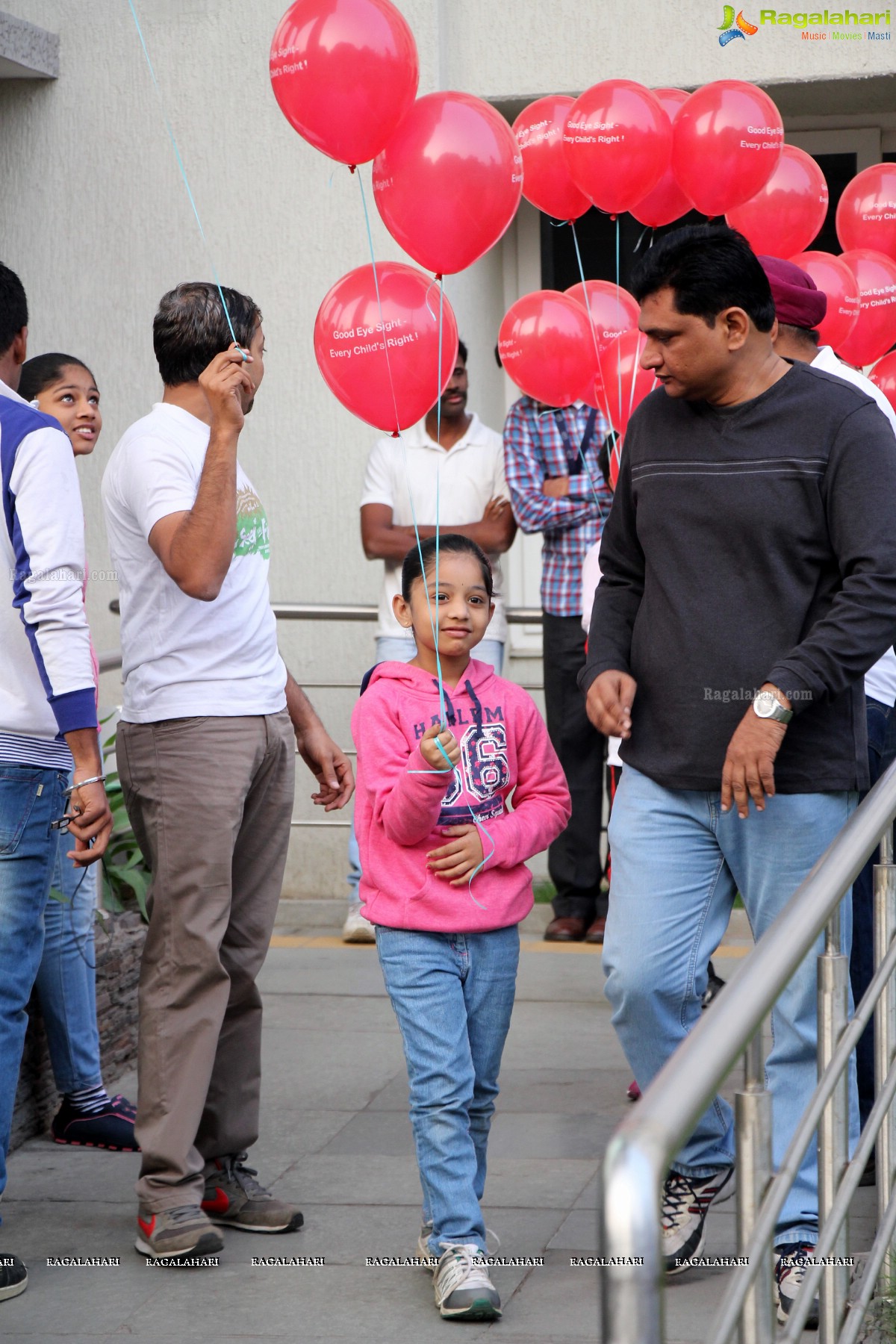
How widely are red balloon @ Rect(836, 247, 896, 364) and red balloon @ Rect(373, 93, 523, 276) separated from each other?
156 cm

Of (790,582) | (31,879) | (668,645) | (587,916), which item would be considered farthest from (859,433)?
(587,916)

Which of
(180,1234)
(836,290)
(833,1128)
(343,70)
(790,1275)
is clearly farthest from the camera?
(836,290)

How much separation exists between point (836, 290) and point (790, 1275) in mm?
2970

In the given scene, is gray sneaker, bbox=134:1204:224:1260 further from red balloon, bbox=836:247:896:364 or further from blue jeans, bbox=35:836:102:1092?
→ red balloon, bbox=836:247:896:364

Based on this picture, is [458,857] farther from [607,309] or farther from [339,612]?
[339,612]

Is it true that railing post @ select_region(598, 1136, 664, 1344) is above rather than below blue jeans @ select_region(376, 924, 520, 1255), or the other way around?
above

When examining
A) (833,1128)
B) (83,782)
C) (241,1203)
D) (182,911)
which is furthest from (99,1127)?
(833,1128)

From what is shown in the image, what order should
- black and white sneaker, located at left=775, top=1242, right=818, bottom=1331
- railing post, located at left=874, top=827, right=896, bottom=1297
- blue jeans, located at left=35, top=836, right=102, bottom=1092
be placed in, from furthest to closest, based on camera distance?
blue jeans, located at left=35, top=836, right=102, bottom=1092
black and white sneaker, located at left=775, top=1242, right=818, bottom=1331
railing post, located at left=874, top=827, right=896, bottom=1297

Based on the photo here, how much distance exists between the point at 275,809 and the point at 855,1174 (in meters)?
1.83

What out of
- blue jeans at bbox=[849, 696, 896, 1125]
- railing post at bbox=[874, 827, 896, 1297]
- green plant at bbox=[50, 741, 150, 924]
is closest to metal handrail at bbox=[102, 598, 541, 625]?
green plant at bbox=[50, 741, 150, 924]

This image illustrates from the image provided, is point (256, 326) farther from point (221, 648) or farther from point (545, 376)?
point (545, 376)

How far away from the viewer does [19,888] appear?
3.36m

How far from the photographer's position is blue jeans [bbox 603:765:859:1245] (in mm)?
3045

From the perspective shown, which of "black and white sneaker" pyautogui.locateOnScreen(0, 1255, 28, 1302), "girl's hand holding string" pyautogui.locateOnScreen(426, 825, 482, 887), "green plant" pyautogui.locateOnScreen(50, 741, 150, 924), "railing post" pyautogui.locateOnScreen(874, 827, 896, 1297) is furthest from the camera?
"green plant" pyautogui.locateOnScreen(50, 741, 150, 924)
